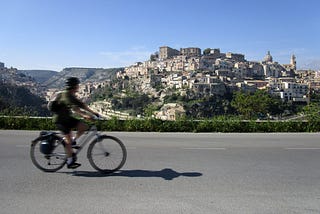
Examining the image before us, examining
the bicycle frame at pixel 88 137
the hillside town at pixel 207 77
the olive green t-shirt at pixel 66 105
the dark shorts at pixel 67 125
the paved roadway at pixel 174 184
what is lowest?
the paved roadway at pixel 174 184

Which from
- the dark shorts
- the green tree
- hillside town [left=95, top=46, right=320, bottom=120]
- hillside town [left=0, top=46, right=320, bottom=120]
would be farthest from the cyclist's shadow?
hillside town [left=95, top=46, right=320, bottom=120]

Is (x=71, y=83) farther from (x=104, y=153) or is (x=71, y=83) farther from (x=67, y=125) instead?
(x=104, y=153)

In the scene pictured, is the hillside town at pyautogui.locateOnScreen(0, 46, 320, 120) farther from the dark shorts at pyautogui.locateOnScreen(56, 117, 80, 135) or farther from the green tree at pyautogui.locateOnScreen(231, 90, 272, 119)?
the dark shorts at pyautogui.locateOnScreen(56, 117, 80, 135)

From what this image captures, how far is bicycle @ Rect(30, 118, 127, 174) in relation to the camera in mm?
5578

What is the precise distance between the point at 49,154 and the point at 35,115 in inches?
354

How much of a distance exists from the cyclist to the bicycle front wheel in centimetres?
32

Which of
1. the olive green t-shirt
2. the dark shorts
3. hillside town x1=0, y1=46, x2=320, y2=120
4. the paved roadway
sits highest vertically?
hillside town x1=0, y1=46, x2=320, y2=120

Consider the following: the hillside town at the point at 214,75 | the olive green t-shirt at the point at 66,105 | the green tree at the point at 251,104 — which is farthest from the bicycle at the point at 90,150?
the hillside town at the point at 214,75

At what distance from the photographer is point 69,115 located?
554 cm

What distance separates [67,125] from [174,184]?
2.22 m

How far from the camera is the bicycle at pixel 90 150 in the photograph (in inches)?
220

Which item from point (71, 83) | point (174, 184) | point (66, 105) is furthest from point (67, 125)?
point (174, 184)

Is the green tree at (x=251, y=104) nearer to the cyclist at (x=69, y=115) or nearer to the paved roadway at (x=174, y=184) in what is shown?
the paved roadway at (x=174, y=184)

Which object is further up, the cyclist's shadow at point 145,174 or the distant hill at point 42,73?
the distant hill at point 42,73
